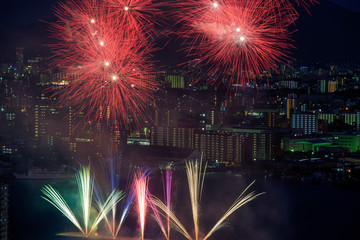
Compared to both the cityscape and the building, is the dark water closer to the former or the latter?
the cityscape

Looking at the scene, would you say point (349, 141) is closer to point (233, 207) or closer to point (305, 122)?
point (305, 122)

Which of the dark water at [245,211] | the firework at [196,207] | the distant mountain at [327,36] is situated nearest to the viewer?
the firework at [196,207]

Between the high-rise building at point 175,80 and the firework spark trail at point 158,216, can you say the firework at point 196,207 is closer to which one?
the firework spark trail at point 158,216

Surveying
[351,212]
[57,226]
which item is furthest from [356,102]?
[57,226]

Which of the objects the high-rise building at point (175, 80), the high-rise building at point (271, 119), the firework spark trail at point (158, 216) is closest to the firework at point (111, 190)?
the firework spark trail at point (158, 216)

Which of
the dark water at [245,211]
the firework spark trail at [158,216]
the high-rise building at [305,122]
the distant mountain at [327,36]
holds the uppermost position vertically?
the distant mountain at [327,36]

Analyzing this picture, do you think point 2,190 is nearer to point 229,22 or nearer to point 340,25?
point 229,22

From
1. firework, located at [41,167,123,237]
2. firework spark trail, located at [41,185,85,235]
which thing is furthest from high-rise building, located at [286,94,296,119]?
firework spark trail, located at [41,185,85,235]
